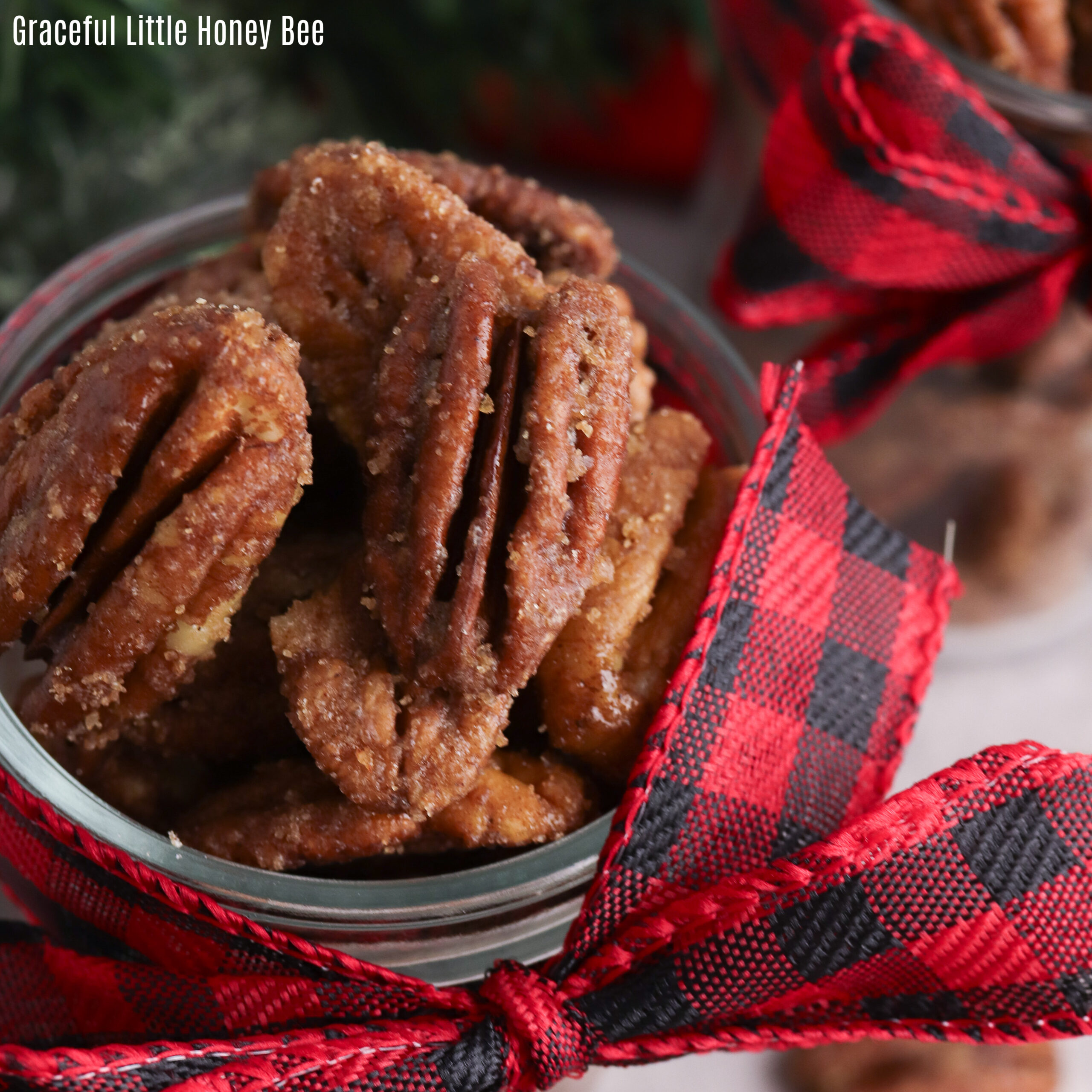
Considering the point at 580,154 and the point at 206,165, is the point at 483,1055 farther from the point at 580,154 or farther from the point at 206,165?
the point at 580,154

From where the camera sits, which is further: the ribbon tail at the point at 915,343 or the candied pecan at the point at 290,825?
the ribbon tail at the point at 915,343

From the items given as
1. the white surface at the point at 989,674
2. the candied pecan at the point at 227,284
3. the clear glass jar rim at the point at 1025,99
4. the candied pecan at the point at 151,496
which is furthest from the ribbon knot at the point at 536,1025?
the clear glass jar rim at the point at 1025,99

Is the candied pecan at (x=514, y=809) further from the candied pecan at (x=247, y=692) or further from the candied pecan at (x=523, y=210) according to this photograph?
the candied pecan at (x=523, y=210)

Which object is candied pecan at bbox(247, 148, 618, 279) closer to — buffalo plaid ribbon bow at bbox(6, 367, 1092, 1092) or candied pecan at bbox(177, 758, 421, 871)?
buffalo plaid ribbon bow at bbox(6, 367, 1092, 1092)

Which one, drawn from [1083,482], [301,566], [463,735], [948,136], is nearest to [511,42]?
[948,136]

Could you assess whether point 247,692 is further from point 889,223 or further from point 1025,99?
point 1025,99

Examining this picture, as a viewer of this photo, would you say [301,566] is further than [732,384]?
No
